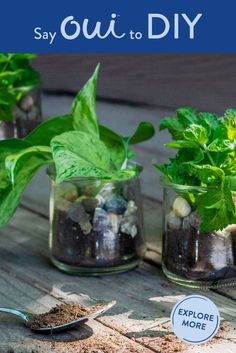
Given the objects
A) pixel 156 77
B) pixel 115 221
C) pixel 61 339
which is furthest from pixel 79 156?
pixel 156 77

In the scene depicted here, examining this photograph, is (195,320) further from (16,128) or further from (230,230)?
(16,128)

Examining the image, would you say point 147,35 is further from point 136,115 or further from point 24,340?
point 136,115

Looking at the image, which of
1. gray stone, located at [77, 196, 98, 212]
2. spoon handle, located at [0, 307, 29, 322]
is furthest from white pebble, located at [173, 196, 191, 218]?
spoon handle, located at [0, 307, 29, 322]

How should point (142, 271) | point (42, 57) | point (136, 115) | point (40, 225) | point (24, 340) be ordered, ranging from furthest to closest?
point (42, 57), point (136, 115), point (40, 225), point (142, 271), point (24, 340)

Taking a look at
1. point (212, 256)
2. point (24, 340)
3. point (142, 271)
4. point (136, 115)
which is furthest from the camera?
point (136, 115)

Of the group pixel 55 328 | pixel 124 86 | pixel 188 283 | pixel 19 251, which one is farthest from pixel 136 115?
pixel 55 328

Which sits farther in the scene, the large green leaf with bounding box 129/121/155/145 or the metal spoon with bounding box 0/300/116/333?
the large green leaf with bounding box 129/121/155/145

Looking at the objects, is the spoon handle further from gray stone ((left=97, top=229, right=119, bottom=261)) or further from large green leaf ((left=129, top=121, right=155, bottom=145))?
large green leaf ((left=129, top=121, right=155, bottom=145))
